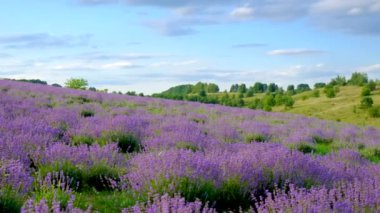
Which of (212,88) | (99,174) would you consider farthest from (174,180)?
(212,88)

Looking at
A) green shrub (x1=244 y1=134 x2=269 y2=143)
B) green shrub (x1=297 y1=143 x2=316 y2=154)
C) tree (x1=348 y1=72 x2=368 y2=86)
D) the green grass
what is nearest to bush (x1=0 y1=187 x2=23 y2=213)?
the green grass

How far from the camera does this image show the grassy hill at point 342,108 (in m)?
64.0

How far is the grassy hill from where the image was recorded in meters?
64.0

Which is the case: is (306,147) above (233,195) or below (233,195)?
below

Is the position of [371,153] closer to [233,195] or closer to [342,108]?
[233,195]

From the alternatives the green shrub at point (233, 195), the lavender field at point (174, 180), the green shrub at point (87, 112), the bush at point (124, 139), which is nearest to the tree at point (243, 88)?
the green shrub at point (87, 112)

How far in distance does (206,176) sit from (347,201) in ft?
4.41

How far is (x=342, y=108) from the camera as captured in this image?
71.9 metres

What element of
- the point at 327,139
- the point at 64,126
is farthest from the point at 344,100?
the point at 64,126

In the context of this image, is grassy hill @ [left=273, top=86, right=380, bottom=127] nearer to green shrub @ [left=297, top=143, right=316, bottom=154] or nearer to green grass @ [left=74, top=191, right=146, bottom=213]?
green shrub @ [left=297, top=143, right=316, bottom=154]

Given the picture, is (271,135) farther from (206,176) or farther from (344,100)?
(344,100)

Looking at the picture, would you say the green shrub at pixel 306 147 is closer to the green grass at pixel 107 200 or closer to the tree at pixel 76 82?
the green grass at pixel 107 200

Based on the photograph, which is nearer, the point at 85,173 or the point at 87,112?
the point at 85,173

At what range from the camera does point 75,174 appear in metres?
4.69
